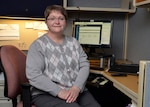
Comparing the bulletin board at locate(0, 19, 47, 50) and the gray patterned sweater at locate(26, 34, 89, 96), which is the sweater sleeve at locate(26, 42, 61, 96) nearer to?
the gray patterned sweater at locate(26, 34, 89, 96)

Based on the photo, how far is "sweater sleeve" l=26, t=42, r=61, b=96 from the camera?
153cm

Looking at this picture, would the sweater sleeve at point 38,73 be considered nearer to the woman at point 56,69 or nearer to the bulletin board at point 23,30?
the woman at point 56,69

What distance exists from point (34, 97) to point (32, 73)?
0.17 meters

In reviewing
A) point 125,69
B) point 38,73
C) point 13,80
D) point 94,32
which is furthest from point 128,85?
point 94,32

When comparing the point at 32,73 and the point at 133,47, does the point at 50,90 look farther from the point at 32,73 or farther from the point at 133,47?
the point at 133,47

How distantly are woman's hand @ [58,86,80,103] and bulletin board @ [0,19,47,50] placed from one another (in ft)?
3.57

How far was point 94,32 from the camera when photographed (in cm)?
227

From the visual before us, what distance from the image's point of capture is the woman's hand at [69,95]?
153 centimetres

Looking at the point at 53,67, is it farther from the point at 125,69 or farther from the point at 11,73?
the point at 125,69

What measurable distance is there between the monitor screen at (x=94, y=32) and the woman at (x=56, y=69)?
507mm

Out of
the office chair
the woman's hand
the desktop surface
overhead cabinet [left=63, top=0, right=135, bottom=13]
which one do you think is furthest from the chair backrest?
overhead cabinet [left=63, top=0, right=135, bottom=13]

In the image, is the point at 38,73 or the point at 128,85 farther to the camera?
the point at 38,73

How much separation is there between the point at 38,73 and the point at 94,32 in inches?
35.2

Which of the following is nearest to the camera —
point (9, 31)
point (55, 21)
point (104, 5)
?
point (55, 21)
